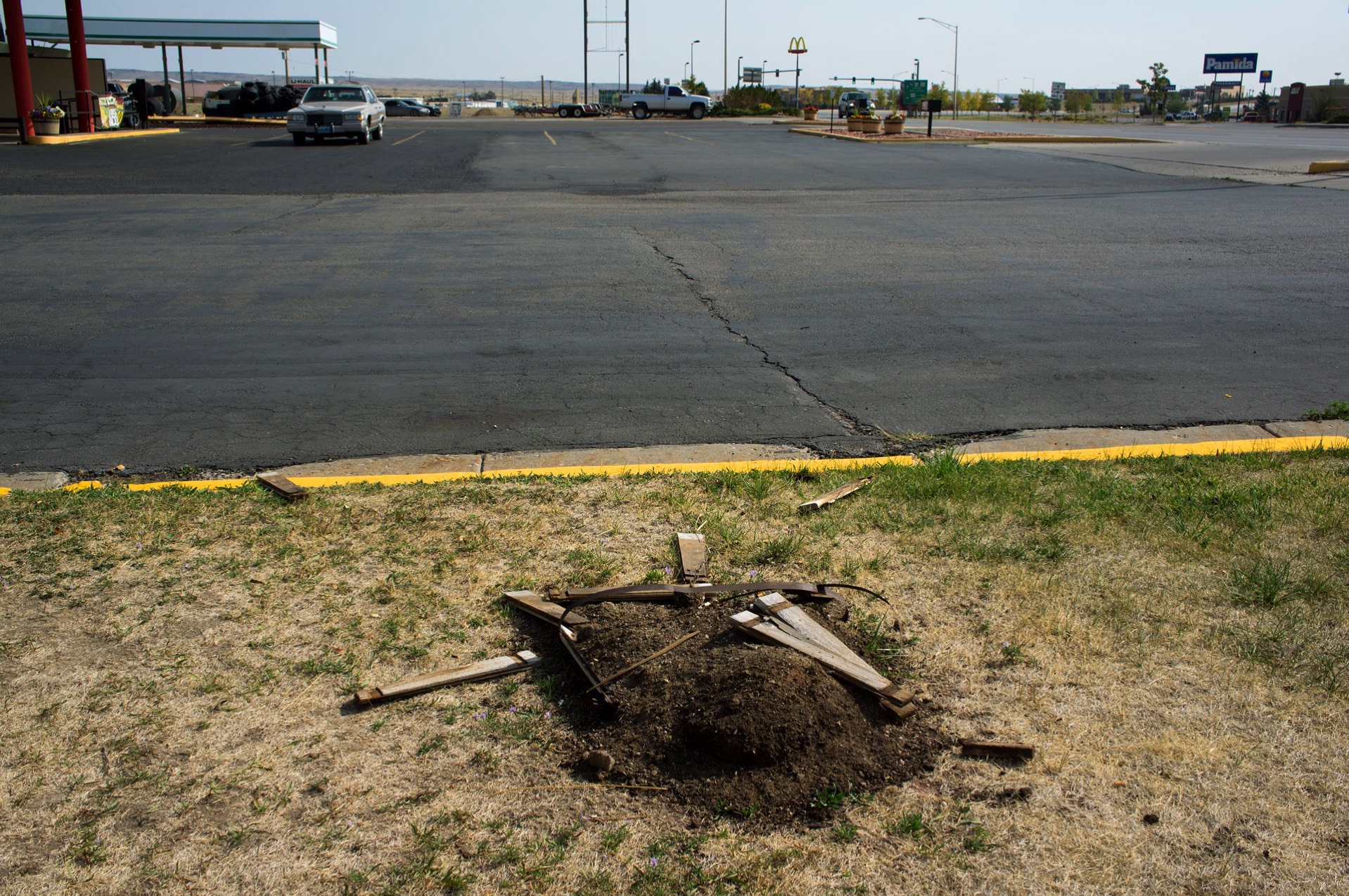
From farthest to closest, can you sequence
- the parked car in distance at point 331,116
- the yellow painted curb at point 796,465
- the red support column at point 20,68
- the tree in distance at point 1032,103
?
the tree in distance at point 1032,103, the parked car in distance at point 331,116, the red support column at point 20,68, the yellow painted curb at point 796,465

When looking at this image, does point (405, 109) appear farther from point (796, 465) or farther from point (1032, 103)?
point (796, 465)

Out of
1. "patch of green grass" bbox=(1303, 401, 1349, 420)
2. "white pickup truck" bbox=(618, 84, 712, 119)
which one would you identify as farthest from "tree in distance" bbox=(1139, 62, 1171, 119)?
"patch of green grass" bbox=(1303, 401, 1349, 420)

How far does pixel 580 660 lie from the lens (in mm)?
3580

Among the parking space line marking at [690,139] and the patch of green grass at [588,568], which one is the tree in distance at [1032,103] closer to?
the parking space line marking at [690,139]

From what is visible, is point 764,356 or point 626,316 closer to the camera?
point 764,356

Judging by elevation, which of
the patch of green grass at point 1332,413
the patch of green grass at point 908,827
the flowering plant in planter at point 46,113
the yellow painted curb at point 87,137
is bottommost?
the patch of green grass at point 908,827

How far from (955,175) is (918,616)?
20380 mm

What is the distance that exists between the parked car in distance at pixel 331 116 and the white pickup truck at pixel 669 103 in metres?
31.1

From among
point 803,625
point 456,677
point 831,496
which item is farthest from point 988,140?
point 456,677

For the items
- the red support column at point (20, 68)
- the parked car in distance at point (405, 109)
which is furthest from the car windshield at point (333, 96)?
the parked car in distance at point (405, 109)

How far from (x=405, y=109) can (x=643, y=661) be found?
7188 centimetres

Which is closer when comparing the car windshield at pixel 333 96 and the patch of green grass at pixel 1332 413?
the patch of green grass at pixel 1332 413

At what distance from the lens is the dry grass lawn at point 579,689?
276 cm

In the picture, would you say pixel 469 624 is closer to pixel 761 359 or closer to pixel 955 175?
pixel 761 359
